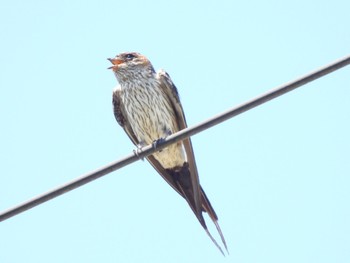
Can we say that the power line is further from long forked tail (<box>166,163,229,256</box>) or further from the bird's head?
the bird's head

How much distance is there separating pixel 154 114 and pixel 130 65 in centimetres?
97

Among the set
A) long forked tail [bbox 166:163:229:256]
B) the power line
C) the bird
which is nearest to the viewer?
the power line

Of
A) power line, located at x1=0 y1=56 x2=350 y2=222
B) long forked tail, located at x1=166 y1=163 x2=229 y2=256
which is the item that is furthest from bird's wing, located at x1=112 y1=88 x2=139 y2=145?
power line, located at x1=0 y1=56 x2=350 y2=222

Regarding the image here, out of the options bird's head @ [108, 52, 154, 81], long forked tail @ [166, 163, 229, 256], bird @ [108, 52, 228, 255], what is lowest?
long forked tail @ [166, 163, 229, 256]

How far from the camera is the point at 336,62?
5203 millimetres

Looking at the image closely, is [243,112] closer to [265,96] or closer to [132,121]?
[265,96]

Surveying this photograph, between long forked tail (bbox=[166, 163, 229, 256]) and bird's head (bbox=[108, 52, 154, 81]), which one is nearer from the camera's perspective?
long forked tail (bbox=[166, 163, 229, 256])

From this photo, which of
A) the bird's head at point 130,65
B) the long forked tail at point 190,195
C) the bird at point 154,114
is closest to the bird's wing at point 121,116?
the bird at point 154,114

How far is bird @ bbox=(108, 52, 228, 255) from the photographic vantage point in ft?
29.8

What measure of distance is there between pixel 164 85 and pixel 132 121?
60 cm

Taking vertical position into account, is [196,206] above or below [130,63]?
below

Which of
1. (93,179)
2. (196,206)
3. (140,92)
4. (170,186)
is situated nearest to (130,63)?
(140,92)

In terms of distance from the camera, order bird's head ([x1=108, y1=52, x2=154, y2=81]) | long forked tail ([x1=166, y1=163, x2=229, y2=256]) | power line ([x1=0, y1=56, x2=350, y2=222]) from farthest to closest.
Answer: bird's head ([x1=108, y1=52, x2=154, y2=81]) < long forked tail ([x1=166, y1=163, x2=229, y2=256]) < power line ([x1=0, y1=56, x2=350, y2=222])

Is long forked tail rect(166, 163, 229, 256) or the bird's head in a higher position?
the bird's head
